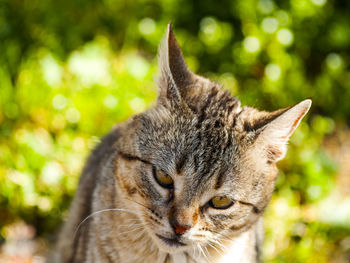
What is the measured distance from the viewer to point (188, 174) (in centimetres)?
179

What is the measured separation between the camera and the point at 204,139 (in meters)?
1.85

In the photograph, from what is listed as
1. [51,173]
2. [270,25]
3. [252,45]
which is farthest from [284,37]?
[51,173]

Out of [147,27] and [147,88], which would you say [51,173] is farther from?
[147,27]

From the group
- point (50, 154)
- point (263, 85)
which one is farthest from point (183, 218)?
point (263, 85)

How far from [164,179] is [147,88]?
901mm

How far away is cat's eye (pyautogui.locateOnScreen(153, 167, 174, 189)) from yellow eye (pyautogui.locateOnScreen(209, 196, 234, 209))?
19cm

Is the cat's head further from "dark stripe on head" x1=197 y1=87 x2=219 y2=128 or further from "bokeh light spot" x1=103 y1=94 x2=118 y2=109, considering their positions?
Result: "bokeh light spot" x1=103 y1=94 x2=118 y2=109

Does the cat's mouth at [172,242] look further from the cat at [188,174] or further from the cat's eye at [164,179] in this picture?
the cat's eye at [164,179]

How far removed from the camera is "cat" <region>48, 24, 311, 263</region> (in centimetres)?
181

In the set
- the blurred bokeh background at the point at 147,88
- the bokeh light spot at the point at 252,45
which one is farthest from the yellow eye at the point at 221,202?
the bokeh light spot at the point at 252,45

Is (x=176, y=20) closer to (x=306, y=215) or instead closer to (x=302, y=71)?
(x=302, y=71)

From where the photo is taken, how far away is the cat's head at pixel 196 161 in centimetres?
180

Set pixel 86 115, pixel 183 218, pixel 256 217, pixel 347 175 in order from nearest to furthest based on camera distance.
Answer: pixel 183 218 < pixel 256 217 < pixel 86 115 < pixel 347 175

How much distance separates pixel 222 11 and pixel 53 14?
1612 millimetres
